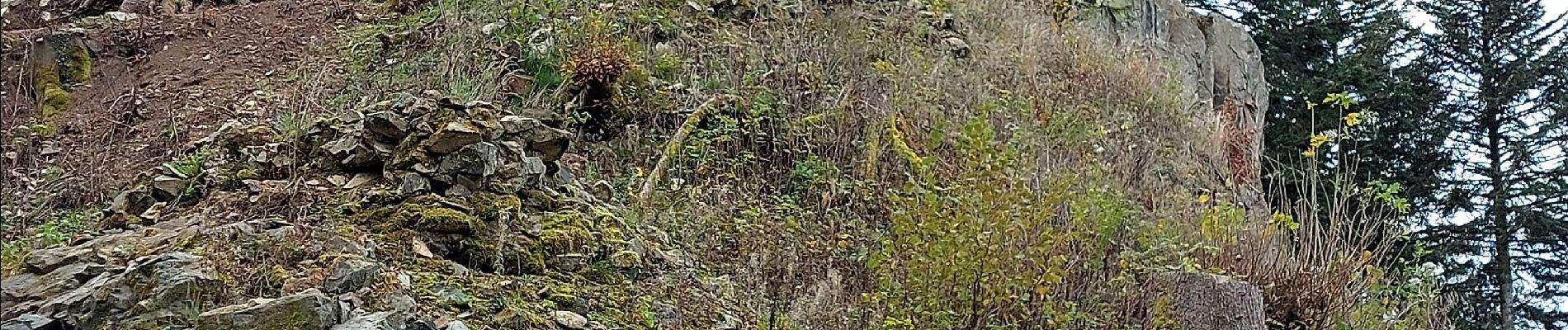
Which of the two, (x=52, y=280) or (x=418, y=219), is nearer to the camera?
(x=52, y=280)

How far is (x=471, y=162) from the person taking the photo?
3586 millimetres

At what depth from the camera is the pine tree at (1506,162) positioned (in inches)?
453

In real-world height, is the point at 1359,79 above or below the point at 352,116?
below

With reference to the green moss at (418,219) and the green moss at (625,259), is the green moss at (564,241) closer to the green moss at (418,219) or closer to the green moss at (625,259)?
the green moss at (625,259)

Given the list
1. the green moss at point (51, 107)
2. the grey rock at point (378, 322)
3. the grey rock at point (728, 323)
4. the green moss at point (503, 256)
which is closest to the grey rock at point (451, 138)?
the green moss at point (503, 256)

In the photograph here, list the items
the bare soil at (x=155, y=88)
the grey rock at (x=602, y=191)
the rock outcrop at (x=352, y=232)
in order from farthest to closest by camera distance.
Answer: the grey rock at (x=602, y=191)
the bare soil at (x=155, y=88)
the rock outcrop at (x=352, y=232)

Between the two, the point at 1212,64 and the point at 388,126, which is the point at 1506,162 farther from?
the point at 388,126

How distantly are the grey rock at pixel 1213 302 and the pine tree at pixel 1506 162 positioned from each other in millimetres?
5764

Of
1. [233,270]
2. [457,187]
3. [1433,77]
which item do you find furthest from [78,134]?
[1433,77]

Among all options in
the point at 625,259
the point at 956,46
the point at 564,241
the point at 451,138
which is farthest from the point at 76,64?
the point at 956,46

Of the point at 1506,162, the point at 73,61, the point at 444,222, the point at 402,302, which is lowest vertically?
the point at 1506,162

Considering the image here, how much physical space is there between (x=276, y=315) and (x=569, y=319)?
0.86 meters

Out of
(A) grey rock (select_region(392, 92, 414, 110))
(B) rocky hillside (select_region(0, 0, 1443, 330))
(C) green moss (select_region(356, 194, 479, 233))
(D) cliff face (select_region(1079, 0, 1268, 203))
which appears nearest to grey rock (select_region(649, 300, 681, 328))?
(B) rocky hillside (select_region(0, 0, 1443, 330))

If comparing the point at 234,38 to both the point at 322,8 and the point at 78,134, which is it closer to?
the point at 322,8
